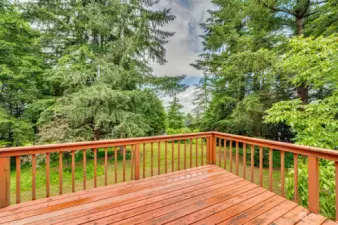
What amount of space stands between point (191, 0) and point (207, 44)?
217 cm

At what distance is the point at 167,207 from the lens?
2.14 metres

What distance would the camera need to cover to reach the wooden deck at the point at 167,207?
1.90m

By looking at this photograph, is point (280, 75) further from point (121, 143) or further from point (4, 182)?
point (4, 182)

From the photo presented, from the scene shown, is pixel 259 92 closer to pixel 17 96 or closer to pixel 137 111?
pixel 137 111

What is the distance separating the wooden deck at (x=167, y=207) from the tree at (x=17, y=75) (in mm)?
5658

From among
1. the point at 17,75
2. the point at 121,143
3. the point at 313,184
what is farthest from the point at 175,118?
the point at 313,184

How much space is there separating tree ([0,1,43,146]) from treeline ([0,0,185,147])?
0.08ft

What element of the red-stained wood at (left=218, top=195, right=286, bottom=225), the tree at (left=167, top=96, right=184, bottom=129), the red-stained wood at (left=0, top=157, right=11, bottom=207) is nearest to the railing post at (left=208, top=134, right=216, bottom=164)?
the red-stained wood at (left=218, top=195, right=286, bottom=225)

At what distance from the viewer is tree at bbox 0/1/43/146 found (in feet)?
20.4

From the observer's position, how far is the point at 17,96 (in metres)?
6.41

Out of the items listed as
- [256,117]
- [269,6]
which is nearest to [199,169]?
[256,117]

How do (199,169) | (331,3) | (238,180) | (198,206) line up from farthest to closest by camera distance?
1. (331,3)
2. (199,169)
3. (238,180)
4. (198,206)

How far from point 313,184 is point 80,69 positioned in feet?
23.1

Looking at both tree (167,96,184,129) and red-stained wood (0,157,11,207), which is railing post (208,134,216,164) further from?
tree (167,96,184,129)
